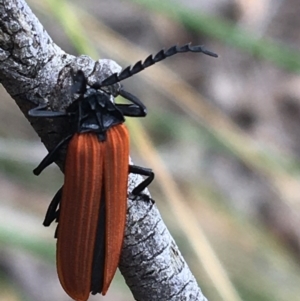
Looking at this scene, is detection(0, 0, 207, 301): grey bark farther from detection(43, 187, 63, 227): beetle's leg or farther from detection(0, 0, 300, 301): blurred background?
detection(0, 0, 300, 301): blurred background

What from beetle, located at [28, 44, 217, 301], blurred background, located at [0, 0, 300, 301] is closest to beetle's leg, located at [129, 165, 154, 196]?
beetle, located at [28, 44, 217, 301]

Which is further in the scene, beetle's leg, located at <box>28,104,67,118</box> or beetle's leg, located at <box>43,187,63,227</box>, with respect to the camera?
beetle's leg, located at <box>43,187,63,227</box>

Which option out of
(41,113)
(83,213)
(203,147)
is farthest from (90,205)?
(203,147)

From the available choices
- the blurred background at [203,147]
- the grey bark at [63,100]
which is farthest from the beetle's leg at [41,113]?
the blurred background at [203,147]

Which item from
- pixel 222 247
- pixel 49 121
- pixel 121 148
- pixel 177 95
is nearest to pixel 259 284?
pixel 222 247

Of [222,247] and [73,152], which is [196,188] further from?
[73,152]

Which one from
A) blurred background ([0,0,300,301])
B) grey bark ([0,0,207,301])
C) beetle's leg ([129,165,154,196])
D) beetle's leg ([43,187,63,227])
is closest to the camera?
grey bark ([0,0,207,301])

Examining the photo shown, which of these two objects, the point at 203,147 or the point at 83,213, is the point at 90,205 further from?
the point at 203,147
